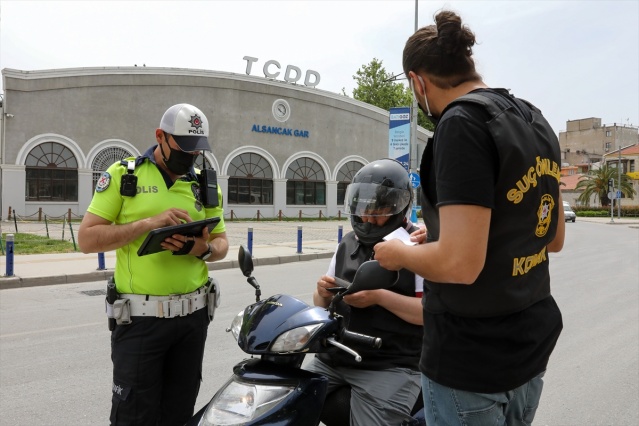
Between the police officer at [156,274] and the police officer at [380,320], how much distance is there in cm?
65

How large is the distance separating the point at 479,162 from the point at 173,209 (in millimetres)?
1626

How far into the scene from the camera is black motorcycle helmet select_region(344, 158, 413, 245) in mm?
2510

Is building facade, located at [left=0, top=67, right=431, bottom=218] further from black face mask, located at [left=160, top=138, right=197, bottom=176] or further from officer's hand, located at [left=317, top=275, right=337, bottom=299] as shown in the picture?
officer's hand, located at [left=317, top=275, right=337, bottom=299]

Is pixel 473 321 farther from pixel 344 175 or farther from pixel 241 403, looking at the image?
pixel 344 175

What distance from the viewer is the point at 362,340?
2018 mm

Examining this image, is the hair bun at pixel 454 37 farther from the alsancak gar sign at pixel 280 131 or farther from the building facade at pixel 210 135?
the alsancak gar sign at pixel 280 131

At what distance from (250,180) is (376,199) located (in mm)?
36182

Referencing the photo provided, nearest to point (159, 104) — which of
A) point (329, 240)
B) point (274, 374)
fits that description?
point (329, 240)

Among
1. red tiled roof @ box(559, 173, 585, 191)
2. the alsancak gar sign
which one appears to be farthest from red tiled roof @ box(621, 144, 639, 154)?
the alsancak gar sign

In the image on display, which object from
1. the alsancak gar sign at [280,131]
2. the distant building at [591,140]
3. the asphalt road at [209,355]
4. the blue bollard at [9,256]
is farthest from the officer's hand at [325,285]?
the distant building at [591,140]

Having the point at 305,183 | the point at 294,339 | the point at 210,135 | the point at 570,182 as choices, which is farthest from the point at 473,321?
the point at 570,182

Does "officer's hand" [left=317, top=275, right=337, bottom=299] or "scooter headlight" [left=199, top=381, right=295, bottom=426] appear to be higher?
"officer's hand" [left=317, top=275, right=337, bottom=299]

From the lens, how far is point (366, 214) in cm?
256

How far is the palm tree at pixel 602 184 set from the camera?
61.7 meters
